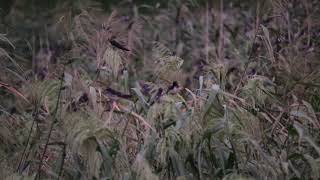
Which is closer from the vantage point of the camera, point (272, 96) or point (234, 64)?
point (272, 96)

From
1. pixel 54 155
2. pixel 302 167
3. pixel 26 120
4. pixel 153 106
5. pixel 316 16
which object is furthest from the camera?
pixel 316 16

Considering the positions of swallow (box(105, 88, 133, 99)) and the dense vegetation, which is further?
swallow (box(105, 88, 133, 99))

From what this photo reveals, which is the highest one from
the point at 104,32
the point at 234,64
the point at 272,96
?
the point at 104,32

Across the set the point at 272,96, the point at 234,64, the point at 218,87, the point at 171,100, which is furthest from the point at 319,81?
the point at 234,64

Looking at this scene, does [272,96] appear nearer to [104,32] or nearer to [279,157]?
[279,157]

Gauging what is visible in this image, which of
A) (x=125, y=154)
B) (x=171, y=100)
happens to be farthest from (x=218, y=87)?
(x=125, y=154)

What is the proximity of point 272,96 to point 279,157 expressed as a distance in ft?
1.31

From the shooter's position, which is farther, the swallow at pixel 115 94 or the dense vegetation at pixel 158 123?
the swallow at pixel 115 94

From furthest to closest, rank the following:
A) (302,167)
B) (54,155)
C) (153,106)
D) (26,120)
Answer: (26,120) → (54,155) → (302,167) → (153,106)

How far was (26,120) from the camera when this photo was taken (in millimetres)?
4559

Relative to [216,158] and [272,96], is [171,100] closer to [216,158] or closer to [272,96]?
[216,158]

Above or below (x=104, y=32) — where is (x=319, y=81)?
below

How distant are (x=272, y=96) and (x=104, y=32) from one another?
3.35 ft

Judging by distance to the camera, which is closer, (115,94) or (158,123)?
(158,123)
